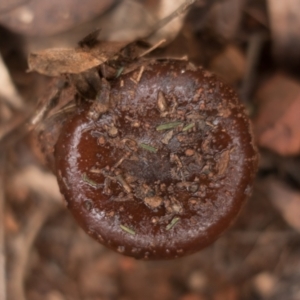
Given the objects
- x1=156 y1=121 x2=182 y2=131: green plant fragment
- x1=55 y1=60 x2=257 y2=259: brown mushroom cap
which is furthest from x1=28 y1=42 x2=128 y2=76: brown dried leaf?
x1=156 y1=121 x2=182 y2=131: green plant fragment

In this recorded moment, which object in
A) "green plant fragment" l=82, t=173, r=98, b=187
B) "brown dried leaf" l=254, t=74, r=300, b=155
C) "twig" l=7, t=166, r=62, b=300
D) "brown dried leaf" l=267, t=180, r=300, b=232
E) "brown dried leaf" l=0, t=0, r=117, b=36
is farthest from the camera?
"twig" l=7, t=166, r=62, b=300

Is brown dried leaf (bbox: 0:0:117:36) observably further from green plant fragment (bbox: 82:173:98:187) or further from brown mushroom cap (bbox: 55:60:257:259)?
green plant fragment (bbox: 82:173:98:187)

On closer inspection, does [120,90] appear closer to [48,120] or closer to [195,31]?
[48,120]

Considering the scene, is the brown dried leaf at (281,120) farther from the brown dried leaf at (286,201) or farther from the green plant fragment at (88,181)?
the green plant fragment at (88,181)

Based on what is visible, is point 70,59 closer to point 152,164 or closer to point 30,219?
point 152,164

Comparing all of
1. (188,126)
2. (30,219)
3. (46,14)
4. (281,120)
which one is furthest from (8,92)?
(281,120)

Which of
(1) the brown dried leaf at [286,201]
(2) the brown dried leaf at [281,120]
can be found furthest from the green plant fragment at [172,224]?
(1) the brown dried leaf at [286,201]
